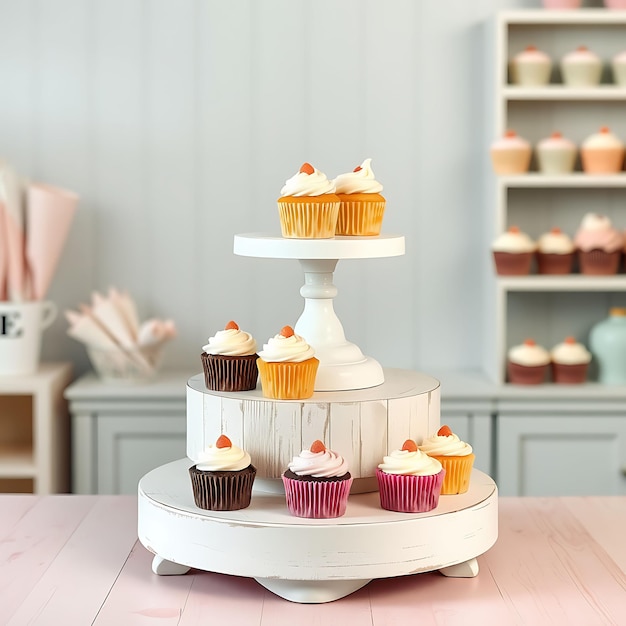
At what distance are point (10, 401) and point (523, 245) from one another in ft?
4.82

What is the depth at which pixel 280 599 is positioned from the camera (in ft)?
4.00

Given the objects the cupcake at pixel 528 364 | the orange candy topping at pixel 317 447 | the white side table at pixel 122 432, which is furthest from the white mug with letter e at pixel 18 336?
the orange candy topping at pixel 317 447

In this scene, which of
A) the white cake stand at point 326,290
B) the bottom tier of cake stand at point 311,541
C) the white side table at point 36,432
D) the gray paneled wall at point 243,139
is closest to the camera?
the bottom tier of cake stand at point 311,541

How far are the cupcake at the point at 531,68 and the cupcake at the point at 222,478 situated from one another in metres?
1.75

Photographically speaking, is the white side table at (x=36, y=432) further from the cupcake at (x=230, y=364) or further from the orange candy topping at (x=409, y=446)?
→ the orange candy topping at (x=409, y=446)

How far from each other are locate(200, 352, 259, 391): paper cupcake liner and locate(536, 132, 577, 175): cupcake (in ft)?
5.15

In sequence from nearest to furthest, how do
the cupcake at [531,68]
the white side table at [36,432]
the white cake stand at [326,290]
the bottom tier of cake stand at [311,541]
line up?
the bottom tier of cake stand at [311,541], the white cake stand at [326,290], the white side table at [36,432], the cupcake at [531,68]

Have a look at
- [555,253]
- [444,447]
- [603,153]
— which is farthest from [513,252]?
[444,447]

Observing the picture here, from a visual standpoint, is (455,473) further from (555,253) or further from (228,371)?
(555,253)

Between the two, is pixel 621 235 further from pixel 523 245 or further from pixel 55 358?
pixel 55 358

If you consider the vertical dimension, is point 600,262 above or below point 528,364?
above

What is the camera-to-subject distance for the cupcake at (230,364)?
Result: 4.36 ft

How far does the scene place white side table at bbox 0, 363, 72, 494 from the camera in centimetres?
255

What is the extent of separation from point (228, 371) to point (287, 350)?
0.11 m
